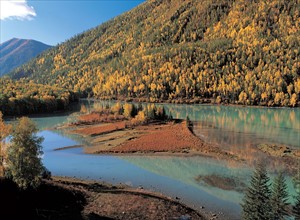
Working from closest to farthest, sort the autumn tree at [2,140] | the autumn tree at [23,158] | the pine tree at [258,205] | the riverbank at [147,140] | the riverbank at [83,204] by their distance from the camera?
1. the pine tree at [258,205]
2. the riverbank at [83,204]
3. the autumn tree at [23,158]
4. the autumn tree at [2,140]
5. the riverbank at [147,140]

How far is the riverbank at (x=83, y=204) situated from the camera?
34625 millimetres

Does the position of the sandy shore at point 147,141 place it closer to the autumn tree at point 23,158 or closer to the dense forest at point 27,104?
the autumn tree at point 23,158

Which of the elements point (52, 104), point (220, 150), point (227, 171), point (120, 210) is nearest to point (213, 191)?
point (227, 171)

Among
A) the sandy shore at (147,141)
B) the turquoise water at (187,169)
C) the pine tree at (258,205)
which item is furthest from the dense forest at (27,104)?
the pine tree at (258,205)

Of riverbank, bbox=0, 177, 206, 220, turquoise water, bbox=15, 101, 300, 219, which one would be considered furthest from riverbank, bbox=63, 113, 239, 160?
riverbank, bbox=0, 177, 206, 220

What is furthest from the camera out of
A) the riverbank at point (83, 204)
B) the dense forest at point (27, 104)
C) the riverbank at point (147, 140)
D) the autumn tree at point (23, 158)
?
the dense forest at point (27, 104)

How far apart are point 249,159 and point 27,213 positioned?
147 feet

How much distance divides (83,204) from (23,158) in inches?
383

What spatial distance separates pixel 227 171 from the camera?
5462 centimetres

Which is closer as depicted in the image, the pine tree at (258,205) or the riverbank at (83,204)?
the pine tree at (258,205)

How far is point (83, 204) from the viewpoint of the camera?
1522 inches

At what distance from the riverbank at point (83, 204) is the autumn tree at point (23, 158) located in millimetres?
1757

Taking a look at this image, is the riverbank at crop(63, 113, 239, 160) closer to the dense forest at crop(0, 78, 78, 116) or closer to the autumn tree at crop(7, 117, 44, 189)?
the autumn tree at crop(7, 117, 44, 189)

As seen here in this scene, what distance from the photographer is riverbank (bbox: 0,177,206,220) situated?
114ft
